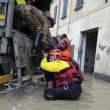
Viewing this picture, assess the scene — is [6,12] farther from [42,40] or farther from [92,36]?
[92,36]

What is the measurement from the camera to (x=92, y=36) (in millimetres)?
13445

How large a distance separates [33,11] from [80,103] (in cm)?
192

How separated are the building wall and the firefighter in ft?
14.9

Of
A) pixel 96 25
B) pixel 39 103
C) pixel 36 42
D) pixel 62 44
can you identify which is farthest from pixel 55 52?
pixel 96 25

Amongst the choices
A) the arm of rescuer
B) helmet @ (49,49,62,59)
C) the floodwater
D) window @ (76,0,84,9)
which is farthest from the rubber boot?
window @ (76,0,84,9)

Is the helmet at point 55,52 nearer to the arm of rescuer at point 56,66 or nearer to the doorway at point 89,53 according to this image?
the arm of rescuer at point 56,66

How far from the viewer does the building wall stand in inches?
367

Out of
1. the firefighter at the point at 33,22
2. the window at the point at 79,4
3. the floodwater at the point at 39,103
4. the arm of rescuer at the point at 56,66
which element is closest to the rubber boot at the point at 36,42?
the firefighter at the point at 33,22

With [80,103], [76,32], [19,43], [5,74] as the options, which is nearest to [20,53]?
[19,43]

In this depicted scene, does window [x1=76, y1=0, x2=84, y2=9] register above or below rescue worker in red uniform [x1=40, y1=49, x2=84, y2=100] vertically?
above

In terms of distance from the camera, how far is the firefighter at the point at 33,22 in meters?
4.61

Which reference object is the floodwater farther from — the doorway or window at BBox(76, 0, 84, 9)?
the doorway

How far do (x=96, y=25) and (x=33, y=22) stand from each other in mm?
6105

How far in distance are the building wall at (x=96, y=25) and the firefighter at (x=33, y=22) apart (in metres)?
4.55
